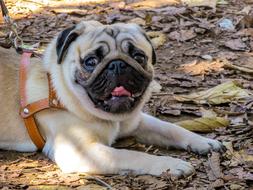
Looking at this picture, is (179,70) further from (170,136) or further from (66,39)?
(66,39)

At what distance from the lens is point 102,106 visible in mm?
3553

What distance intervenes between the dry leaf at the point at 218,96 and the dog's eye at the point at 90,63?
131cm

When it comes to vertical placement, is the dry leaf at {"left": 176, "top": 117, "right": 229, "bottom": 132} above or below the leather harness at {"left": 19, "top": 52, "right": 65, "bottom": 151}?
below

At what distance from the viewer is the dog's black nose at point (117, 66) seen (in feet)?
11.1

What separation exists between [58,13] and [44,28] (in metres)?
0.56

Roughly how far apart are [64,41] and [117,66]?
1.40 ft

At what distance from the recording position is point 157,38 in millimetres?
6043

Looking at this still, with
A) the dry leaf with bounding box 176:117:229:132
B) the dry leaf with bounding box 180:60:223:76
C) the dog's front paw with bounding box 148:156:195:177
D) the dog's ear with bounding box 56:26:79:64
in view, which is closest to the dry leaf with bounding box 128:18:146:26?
the dry leaf with bounding box 180:60:223:76

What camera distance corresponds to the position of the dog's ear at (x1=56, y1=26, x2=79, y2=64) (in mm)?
3609

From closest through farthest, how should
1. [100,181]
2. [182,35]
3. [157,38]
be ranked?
[100,181] < [157,38] < [182,35]

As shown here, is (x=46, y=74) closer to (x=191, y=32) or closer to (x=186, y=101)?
(x=186, y=101)

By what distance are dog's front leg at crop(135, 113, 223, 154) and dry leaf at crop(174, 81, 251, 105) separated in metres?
0.62

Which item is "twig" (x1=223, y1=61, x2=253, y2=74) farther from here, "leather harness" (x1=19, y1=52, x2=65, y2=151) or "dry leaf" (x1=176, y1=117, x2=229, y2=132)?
"leather harness" (x1=19, y1=52, x2=65, y2=151)

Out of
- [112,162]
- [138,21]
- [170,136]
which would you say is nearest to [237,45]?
[138,21]
